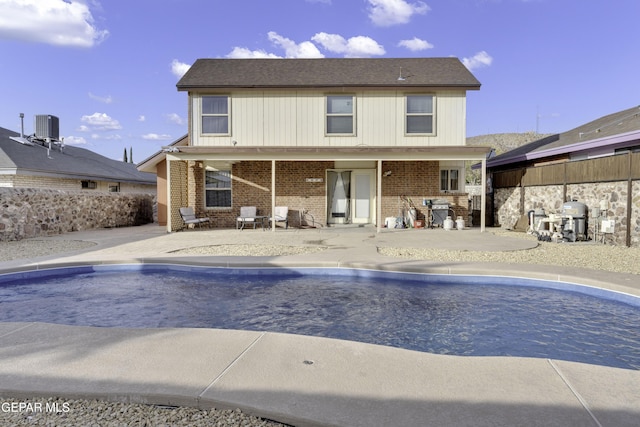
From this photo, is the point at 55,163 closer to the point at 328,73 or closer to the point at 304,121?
the point at 304,121

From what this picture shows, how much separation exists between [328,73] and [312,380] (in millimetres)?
14035

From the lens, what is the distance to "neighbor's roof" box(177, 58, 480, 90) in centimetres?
1420

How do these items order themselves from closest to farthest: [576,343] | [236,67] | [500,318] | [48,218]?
1. [576,343]
2. [500,318]
3. [48,218]
4. [236,67]

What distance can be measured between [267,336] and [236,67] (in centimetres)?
1425

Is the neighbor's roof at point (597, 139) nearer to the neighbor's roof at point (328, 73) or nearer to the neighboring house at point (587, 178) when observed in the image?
the neighboring house at point (587, 178)

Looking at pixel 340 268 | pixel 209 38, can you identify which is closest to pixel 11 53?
pixel 209 38

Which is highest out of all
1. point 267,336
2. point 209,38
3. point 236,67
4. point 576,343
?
point 209,38

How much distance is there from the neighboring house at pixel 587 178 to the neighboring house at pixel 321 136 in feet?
6.68

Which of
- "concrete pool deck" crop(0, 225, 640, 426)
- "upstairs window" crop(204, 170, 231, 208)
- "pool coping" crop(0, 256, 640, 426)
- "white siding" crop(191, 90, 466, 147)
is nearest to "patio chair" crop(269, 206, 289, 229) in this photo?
"upstairs window" crop(204, 170, 231, 208)

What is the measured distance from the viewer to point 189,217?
13.9 meters

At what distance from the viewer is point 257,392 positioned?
2.53 meters

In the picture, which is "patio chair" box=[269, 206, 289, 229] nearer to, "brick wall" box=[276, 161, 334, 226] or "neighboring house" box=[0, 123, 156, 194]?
"brick wall" box=[276, 161, 334, 226]

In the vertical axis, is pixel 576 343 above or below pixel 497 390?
below

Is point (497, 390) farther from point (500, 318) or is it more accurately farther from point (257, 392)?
point (500, 318)
